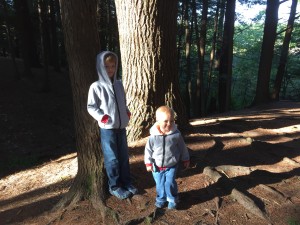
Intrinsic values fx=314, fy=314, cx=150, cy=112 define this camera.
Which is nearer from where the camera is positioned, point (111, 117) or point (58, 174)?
point (111, 117)

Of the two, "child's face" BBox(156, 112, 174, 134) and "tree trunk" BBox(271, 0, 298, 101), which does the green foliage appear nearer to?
"child's face" BBox(156, 112, 174, 134)

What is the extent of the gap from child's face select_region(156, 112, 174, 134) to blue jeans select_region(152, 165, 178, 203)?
1.69 feet

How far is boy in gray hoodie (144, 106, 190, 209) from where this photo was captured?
390cm

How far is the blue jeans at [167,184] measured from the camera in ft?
13.2

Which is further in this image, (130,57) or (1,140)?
(1,140)

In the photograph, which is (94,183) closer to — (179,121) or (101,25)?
(179,121)

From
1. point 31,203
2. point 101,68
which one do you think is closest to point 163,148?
point 101,68

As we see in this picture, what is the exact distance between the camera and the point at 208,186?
15.0ft

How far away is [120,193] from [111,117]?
1.08 metres

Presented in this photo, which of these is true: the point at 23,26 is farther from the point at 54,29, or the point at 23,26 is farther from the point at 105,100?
the point at 105,100

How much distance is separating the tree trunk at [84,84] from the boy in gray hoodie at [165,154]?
0.85 metres

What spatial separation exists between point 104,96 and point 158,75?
6.63ft

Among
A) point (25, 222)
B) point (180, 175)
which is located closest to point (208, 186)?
point (180, 175)

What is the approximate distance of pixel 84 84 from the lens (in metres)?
4.26
